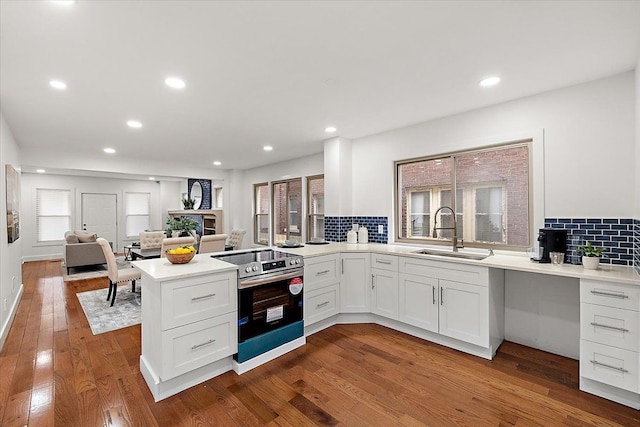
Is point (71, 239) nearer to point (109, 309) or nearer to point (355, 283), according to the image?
point (109, 309)

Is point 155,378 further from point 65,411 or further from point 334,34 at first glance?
point 334,34

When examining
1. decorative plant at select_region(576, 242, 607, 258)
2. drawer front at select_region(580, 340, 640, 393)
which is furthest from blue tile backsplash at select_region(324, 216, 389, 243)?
drawer front at select_region(580, 340, 640, 393)

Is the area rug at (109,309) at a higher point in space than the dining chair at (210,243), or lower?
lower

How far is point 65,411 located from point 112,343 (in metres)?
1.09

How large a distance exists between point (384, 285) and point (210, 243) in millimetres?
2667

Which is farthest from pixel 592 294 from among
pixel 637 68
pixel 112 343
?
pixel 112 343

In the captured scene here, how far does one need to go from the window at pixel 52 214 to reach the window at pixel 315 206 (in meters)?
7.33

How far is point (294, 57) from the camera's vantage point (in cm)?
209

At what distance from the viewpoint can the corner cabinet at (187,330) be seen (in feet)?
6.79

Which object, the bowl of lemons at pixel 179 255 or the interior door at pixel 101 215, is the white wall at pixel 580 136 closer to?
the bowl of lemons at pixel 179 255

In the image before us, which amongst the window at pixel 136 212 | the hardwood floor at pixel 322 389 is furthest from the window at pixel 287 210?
the window at pixel 136 212

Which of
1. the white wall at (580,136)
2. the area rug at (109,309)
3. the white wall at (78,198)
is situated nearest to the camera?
the white wall at (580,136)

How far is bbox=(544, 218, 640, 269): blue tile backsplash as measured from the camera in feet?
7.52

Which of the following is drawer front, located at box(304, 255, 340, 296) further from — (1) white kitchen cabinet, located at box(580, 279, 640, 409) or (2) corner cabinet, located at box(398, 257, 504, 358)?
(1) white kitchen cabinet, located at box(580, 279, 640, 409)
